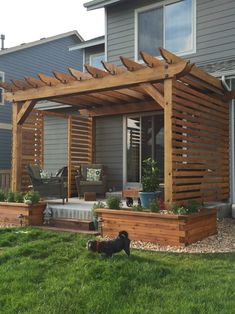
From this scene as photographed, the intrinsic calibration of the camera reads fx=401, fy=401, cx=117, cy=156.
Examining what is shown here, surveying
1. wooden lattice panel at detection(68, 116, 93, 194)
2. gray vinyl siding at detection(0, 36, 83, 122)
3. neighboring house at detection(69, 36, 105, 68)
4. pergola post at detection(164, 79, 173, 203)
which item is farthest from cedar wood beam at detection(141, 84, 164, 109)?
gray vinyl siding at detection(0, 36, 83, 122)

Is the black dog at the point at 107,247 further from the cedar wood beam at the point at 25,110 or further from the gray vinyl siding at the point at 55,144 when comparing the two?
the gray vinyl siding at the point at 55,144

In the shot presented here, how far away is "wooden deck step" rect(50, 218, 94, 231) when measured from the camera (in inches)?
276

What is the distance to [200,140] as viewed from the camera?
7.37 meters

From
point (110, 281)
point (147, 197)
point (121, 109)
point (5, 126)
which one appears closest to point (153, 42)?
point (121, 109)

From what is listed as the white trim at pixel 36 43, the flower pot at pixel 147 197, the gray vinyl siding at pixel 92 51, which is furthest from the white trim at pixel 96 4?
the white trim at pixel 36 43

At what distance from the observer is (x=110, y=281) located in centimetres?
400

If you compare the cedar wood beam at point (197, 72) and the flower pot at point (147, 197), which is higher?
the cedar wood beam at point (197, 72)

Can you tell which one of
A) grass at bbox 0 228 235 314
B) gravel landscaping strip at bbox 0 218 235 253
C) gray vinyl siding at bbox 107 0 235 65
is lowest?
grass at bbox 0 228 235 314

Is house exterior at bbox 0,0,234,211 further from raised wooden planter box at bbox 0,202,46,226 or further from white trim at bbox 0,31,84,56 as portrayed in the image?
white trim at bbox 0,31,84,56

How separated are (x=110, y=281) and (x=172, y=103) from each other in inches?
126

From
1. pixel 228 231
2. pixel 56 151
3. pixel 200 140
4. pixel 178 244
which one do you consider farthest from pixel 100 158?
pixel 178 244

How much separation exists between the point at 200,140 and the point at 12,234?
3.68 m

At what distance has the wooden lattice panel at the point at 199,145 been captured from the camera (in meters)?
6.42

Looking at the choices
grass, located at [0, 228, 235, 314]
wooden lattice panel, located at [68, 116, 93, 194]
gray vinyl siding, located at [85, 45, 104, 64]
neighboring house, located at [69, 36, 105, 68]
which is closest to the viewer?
grass, located at [0, 228, 235, 314]
